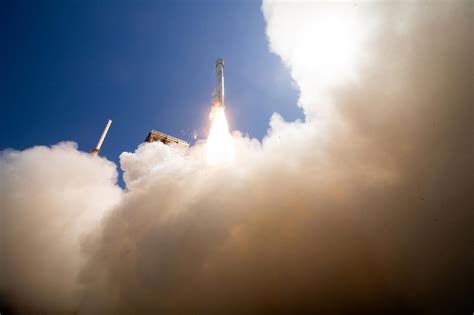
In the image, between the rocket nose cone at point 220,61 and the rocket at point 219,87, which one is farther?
the rocket nose cone at point 220,61

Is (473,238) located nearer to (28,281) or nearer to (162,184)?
(162,184)

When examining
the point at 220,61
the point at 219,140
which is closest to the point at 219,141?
the point at 219,140

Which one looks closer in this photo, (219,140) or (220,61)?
(219,140)

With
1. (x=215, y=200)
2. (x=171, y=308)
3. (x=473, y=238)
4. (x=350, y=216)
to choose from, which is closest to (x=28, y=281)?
(x=171, y=308)

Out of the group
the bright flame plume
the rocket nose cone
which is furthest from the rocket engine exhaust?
the rocket nose cone

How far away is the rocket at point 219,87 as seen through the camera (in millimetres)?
23737

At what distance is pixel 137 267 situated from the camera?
14.7 m

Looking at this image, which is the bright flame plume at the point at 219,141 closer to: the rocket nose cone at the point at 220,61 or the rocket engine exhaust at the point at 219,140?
the rocket engine exhaust at the point at 219,140

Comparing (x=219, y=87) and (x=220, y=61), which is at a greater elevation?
(x=220, y=61)

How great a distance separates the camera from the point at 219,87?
2467 cm

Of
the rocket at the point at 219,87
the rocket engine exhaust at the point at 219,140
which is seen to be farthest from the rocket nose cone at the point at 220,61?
the rocket engine exhaust at the point at 219,140

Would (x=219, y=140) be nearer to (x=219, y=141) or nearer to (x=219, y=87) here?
(x=219, y=141)

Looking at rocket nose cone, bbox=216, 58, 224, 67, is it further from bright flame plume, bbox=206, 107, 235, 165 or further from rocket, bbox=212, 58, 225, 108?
bright flame plume, bbox=206, 107, 235, 165

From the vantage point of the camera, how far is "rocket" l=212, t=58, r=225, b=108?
2374 centimetres
